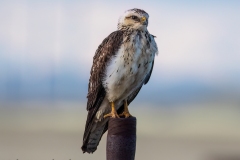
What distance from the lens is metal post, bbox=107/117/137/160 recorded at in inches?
213

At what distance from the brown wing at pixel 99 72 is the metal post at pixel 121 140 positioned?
186cm

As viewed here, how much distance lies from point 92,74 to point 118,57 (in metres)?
0.48

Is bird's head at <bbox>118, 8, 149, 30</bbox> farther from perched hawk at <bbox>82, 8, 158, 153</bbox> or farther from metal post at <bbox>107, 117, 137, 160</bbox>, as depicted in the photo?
metal post at <bbox>107, 117, 137, 160</bbox>

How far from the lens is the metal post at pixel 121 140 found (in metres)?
5.40

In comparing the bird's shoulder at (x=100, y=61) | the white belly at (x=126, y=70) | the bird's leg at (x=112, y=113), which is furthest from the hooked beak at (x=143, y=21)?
the bird's leg at (x=112, y=113)

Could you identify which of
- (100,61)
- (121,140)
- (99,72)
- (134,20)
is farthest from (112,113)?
(121,140)

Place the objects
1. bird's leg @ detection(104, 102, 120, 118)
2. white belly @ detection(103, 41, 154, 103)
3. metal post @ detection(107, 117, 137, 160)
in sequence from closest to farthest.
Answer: metal post @ detection(107, 117, 137, 160)
white belly @ detection(103, 41, 154, 103)
bird's leg @ detection(104, 102, 120, 118)

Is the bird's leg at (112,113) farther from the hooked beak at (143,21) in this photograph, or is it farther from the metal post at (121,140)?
the metal post at (121,140)

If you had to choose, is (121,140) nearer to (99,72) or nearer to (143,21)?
(99,72)

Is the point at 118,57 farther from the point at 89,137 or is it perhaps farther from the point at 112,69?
the point at 89,137

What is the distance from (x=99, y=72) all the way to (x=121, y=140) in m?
2.17

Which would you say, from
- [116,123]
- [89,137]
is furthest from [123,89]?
[116,123]

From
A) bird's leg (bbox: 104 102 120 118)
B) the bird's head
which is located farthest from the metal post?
the bird's head

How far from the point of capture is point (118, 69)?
740 cm
